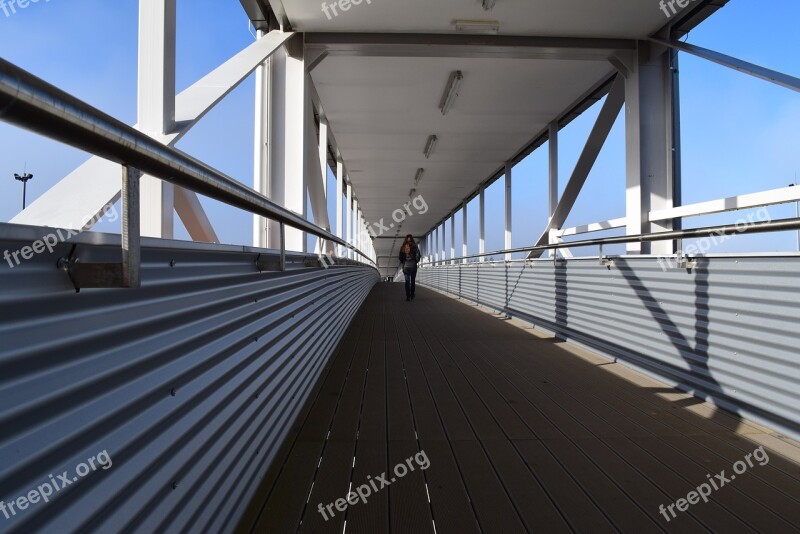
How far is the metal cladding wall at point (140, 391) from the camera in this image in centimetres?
88

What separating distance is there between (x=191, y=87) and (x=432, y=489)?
3.04m

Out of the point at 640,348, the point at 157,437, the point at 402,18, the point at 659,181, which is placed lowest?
the point at 640,348

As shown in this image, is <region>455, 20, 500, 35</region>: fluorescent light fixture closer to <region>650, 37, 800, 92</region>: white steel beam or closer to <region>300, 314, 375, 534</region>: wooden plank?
<region>650, 37, 800, 92</region>: white steel beam

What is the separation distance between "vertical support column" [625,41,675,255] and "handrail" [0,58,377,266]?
6174 mm

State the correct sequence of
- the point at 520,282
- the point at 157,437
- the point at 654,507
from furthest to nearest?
the point at 520,282
the point at 654,507
the point at 157,437

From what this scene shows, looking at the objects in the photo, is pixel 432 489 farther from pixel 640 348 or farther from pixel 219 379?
pixel 640 348

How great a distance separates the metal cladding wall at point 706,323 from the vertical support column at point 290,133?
3.22m

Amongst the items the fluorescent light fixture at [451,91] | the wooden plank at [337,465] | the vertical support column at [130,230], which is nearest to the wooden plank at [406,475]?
the wooden plank at [337,465]

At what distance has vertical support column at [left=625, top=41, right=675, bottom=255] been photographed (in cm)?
656

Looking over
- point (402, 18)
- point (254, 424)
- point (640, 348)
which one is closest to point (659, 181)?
point (640, 348)

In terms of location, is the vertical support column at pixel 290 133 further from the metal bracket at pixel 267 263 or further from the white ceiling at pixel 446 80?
the metal bracket at pixel 267 263

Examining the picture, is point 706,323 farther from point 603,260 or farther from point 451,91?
point 451,91

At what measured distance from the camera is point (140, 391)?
1226 mm

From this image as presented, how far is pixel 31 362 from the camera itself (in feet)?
2.95
